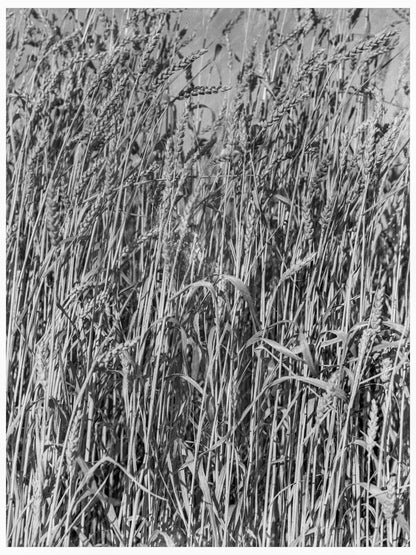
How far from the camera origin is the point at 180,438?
146 centimetres

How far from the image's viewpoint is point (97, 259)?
1553 mm

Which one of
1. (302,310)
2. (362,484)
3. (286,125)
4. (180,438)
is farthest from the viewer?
(286,125)

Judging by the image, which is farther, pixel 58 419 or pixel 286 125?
pixel 286 125

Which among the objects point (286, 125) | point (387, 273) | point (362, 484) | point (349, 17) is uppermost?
point (349, 17)

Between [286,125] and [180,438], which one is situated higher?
[286,125]

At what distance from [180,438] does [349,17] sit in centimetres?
112

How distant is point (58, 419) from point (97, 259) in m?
0.37

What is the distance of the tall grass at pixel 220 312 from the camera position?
140 cm

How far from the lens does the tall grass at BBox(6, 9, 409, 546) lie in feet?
4.58

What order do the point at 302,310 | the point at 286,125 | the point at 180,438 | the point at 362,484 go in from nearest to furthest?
the point at 362,484
the point at 180,438
the point at 302,310
the point at 286,125

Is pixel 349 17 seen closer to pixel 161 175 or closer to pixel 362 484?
pixel 161 175

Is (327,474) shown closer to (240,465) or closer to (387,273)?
(240,465)

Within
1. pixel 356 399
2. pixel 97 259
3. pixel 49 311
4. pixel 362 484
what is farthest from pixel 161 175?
pixel 362 484

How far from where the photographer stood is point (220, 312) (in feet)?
4.92
